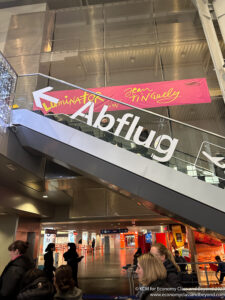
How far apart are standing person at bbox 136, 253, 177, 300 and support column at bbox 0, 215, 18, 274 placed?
708 cm

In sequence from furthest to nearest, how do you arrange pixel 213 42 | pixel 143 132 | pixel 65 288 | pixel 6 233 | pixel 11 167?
pixel 6 233
pixel 213 42
pixel 11 167
pixel 143 132
pixel 65 288

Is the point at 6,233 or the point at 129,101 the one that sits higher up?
the point at 129,101

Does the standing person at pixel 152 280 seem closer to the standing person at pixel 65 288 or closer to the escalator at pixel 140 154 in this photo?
the standing person at pixel 65 288

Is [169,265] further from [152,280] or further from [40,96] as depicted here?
[40,96]

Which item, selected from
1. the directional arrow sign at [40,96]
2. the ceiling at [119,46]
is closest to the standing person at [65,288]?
the directional arrow sign at [40,96]

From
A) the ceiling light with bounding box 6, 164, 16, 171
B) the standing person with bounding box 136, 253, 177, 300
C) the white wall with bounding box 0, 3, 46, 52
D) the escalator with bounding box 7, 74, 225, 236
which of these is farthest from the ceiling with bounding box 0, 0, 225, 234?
the standing person with bounding box 136, 253, 177, 300

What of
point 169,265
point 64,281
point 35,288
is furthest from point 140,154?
point 35,288

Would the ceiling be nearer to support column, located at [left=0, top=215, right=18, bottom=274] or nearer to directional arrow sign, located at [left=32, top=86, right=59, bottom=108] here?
support column, located at [left=0, top=215, right=18, bottom=274]

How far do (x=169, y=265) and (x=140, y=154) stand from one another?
1.83 m

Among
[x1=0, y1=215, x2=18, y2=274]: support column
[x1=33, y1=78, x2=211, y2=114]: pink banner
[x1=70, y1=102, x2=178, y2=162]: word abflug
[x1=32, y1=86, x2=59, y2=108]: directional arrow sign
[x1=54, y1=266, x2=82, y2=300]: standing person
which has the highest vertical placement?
[x1=33, y1=78, x2=211, y2=114]: pink banner

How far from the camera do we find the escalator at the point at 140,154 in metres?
3.17

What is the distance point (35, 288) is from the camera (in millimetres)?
1678

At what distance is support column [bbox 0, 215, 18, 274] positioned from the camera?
7139 millimetres

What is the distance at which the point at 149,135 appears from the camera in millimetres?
3748
